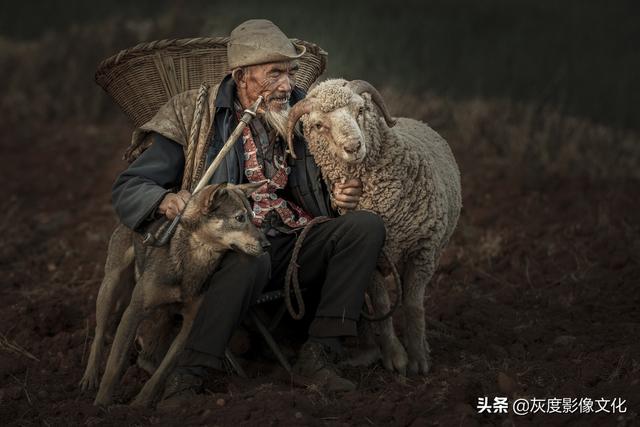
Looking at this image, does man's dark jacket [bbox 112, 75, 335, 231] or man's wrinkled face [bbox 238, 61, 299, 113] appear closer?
man's dark jacket [bbox 112, 75, 335, 231]

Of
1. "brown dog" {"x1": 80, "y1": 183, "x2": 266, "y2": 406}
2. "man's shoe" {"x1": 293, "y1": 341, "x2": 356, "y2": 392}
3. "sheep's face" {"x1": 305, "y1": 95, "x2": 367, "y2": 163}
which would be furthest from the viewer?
"sheep's face" {"x1": 305, "y1": 95, "x2": 367, "y2": 163}

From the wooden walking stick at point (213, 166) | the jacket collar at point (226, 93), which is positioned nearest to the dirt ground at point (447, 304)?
the wooden walking stick at point (213, 166)

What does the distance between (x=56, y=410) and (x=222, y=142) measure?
63.2 inches

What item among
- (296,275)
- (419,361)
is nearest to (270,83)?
(296,275)

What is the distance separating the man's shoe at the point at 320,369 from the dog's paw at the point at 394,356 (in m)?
0.45

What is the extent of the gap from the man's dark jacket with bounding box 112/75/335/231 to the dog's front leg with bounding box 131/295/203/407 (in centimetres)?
55

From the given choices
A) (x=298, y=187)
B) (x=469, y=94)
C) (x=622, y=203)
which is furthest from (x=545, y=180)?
(x=298, y=187)

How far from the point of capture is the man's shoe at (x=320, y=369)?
15.9 ft

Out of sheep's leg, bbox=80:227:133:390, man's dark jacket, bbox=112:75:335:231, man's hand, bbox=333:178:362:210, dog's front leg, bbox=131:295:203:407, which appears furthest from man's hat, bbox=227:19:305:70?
dog's front leg, bbox=131:295:203:407

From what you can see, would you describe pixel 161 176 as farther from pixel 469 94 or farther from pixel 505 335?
pixel 469 94

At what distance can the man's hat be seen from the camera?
16.7 feet

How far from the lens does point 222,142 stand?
518 cm

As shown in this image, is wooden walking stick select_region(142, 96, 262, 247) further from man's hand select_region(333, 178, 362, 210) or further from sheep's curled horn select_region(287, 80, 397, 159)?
man's hand select_region(333, 178, 362, 210)

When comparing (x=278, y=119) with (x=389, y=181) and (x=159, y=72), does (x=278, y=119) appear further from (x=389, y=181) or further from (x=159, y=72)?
(x=159, y=72)
